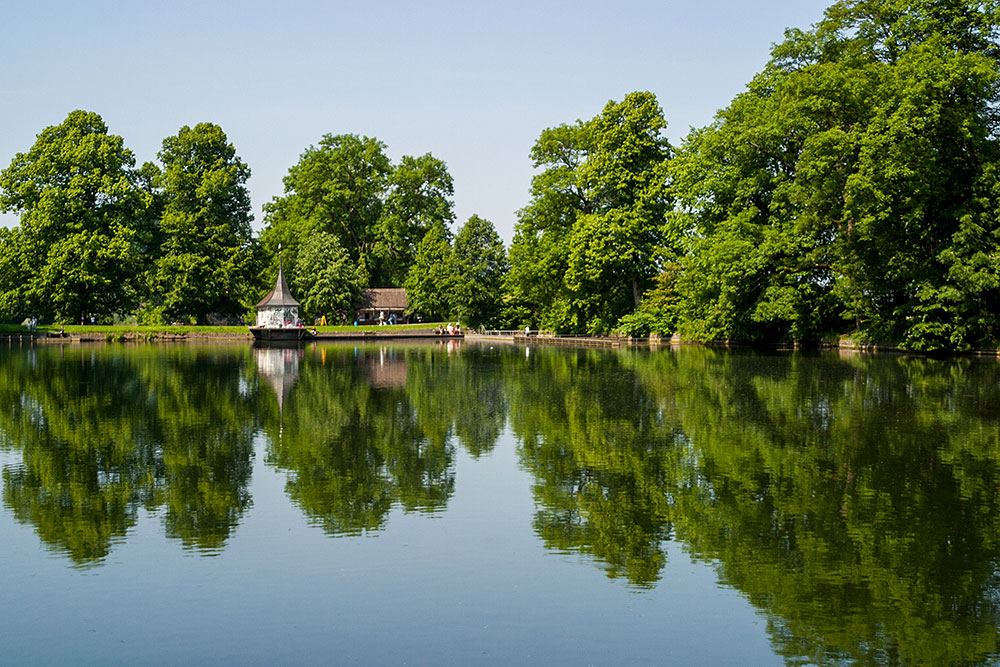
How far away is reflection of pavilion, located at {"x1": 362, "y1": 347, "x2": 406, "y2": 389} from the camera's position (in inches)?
1182

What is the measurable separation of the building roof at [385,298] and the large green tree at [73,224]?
2592cm

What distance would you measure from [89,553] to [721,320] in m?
45.5

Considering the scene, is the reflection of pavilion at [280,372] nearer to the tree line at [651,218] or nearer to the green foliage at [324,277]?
the tree line at [651,218]

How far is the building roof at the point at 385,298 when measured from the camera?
100312 mm

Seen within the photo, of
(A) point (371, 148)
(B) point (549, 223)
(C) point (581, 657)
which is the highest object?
(A) point (371, 148)

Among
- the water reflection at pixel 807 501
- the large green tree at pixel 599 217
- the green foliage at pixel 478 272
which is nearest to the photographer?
the water reflection at pixel 807 501

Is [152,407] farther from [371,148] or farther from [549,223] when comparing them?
[371,148]

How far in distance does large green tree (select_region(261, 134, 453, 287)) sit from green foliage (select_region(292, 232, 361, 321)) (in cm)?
711

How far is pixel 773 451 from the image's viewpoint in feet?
50.2

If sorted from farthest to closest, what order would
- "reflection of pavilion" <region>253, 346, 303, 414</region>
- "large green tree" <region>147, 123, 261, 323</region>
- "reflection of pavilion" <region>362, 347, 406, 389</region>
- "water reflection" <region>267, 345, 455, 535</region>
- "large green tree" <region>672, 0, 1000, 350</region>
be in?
"large green tree" <region>147, 123, 261, 323</region>
"large green tree" <region>672, 0, 1000, 350</region>
"reflection of pavilion" <region>362, 347, 406, 389</region>
"reflection of pavilion" <region>253, 346, 303, 414</region>
"water reflection" <region>267, 345, 455, 535</region>

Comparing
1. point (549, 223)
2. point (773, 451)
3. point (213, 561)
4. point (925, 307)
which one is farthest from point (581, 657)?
A: point (549, 223)

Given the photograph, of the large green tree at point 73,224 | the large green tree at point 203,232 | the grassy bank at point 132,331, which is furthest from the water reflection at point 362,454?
the large green tree at point 203,232

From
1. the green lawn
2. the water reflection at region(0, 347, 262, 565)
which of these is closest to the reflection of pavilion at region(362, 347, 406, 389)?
the water reflection at region(0, 347, 262, 565)

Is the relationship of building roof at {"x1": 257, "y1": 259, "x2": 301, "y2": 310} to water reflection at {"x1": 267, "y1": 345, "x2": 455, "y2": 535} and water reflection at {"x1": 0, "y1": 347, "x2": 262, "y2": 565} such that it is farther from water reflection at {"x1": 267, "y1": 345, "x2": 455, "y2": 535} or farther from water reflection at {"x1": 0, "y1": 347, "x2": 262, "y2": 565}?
water reflection at {"x1": 267, "y1": 345, "x2": 455, "y2": 535}
